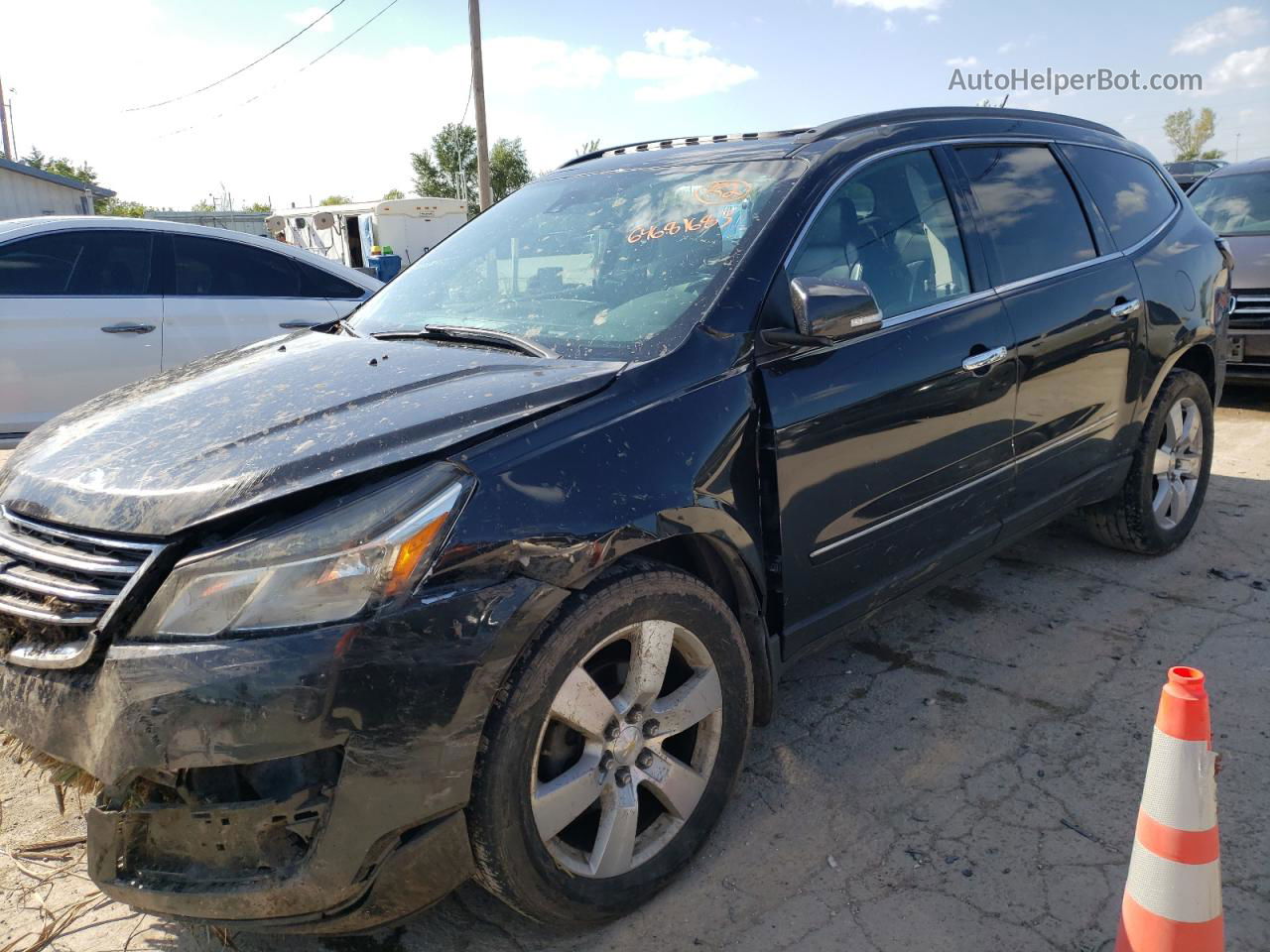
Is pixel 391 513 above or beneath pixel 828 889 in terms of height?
above

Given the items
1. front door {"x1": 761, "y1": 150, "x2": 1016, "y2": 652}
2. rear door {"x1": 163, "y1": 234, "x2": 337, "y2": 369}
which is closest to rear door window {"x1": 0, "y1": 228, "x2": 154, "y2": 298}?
rear door {"x1": 163, "y1": 234, "x2": 337, "y2": 369}

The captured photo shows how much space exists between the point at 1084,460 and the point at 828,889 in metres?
2.22

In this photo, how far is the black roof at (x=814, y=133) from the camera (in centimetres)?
302

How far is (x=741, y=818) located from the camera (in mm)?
2672

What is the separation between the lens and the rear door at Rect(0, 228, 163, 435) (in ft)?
17.7

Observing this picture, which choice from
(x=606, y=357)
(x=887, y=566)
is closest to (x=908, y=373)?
(x=887, y=566)

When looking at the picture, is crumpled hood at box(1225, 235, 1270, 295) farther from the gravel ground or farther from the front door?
the front door

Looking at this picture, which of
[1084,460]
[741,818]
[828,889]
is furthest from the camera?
[1084,460]

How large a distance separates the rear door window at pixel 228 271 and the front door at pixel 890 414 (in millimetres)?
4417

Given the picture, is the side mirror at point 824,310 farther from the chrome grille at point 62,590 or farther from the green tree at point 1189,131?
the green tree at point 1189,131

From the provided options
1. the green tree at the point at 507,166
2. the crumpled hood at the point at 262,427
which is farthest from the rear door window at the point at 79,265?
the green tree at the point at 507,166

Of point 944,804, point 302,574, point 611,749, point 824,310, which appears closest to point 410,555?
point 302,574

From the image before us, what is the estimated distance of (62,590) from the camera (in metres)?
1.91

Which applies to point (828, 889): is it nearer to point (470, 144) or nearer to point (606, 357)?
point (606, 357)
